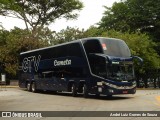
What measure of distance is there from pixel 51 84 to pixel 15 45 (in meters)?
23.0

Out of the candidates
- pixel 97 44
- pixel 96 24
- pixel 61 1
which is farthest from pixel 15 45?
pixel 97 44

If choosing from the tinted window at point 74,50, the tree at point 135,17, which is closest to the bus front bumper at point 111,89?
the tinted window at point 74,50

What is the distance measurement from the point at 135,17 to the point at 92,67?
33668mm

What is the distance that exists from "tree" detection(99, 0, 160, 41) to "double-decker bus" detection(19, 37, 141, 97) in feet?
94.1

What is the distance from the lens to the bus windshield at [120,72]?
77.9ft

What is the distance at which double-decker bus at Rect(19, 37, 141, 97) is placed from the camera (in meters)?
23.9

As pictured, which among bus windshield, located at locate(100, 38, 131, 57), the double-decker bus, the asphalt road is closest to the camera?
the asphalt road

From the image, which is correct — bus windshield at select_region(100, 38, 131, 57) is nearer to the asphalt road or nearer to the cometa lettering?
the asphalt road

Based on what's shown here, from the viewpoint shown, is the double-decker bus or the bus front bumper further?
the double-decker bus

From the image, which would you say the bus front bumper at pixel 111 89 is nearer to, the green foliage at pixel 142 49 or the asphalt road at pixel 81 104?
the asphalt road at pixel 81 104

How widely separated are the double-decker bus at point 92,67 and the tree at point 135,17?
94.1ft

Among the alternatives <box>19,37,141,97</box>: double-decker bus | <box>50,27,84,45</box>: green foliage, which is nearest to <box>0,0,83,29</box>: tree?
<box>50,27,84,45</box>: green foliage

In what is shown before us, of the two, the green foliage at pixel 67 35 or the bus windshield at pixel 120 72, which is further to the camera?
the green foliage at pixel 67 35

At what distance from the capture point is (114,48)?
24.6m
